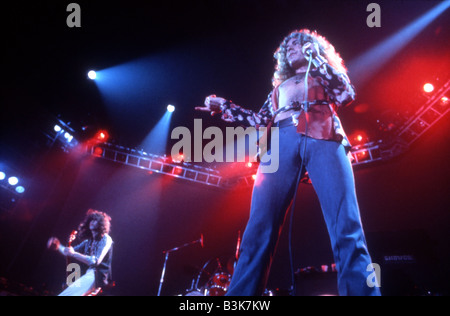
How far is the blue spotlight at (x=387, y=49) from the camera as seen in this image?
635 cm

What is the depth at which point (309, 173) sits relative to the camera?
184 cm

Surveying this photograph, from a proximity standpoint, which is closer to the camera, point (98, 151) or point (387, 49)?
point (387, 49)

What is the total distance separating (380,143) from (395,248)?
12.4 feet

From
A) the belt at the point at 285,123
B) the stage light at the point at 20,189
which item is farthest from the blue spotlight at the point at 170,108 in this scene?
the belt at the point at 285,123

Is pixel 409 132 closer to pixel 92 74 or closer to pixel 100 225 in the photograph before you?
pixel 100 225

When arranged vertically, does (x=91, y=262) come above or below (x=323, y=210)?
below

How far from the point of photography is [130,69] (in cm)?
891

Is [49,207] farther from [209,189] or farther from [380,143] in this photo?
[380,143]

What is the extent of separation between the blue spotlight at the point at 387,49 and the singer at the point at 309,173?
18.8ft

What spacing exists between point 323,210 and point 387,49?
7.20 meters

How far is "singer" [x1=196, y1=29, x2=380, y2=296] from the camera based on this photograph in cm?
146

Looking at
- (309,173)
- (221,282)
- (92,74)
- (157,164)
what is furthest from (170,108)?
(309,173)
